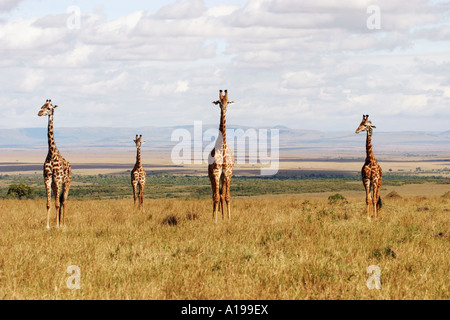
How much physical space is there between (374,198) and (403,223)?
1670 mm

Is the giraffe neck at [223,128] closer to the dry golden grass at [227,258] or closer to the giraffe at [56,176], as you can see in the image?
the dry golden grass at [227,258]

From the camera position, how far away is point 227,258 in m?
9.82

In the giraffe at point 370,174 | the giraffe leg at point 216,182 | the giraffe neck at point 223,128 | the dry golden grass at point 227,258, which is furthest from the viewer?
the giraffe at point 370,174

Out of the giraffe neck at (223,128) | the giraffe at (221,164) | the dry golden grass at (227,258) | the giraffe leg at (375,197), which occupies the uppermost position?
the giraffe neck at (223,128)

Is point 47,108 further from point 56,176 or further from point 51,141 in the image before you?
point 56,176

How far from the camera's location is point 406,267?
30.6ft

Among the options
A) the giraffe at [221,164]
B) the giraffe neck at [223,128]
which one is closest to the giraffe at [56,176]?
the giraffe at [221,164]

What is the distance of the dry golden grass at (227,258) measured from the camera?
7.83 metres

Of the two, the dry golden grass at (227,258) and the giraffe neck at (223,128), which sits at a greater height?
the giraffe neck at (223,128)

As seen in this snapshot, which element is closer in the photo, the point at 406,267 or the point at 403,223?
the point at 406,267

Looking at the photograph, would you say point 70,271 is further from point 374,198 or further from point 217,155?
point 374,198

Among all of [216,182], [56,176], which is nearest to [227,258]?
[216,182]
